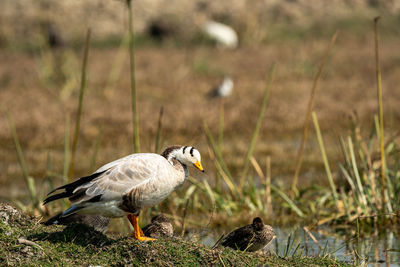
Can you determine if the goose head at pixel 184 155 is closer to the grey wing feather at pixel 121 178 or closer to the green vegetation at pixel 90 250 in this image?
the grey wing feather at pixel 121 178

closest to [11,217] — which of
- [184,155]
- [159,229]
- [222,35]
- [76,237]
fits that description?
[76,237]

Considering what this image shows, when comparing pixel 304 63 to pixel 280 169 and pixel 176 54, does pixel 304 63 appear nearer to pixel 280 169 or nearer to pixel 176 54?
pixel 176 54

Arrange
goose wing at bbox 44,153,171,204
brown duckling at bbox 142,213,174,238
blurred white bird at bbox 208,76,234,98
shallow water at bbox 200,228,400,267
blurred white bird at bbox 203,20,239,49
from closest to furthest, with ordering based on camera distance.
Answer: goose wing at bbox 44,153,171,204, brown duckling at bbox 142,213,174,238, shallow water at bbox 200,228,400,267, blurred white bird at bbox 208,76,234,98, blurred white bird at bbox 203,20,239,49

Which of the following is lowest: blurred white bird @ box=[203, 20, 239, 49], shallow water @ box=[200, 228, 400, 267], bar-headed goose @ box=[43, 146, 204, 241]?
blurred white bird @ box=[203, 20, 239, 49]

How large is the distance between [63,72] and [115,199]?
10.9 meters

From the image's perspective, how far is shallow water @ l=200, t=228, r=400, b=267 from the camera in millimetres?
6168

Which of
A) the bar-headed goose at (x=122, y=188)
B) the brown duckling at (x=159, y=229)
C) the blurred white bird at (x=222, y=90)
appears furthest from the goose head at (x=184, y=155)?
the blurred white bird at (x=222, y=90)

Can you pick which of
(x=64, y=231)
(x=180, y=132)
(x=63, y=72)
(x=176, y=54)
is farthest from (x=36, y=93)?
(x=64, y=231)

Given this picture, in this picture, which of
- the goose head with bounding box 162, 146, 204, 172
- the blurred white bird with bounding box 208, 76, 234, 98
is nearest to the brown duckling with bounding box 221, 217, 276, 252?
the goose head with bounding box 162, 146, 204, 172

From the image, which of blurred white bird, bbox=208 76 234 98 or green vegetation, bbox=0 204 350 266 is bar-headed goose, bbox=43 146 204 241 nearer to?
green vegetation, bbox=0 204 350 266

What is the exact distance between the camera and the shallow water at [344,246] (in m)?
6.17

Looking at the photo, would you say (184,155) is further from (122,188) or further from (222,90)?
(222,90)

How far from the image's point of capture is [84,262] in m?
4.75

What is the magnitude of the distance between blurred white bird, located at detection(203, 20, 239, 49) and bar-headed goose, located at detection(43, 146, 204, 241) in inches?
691
